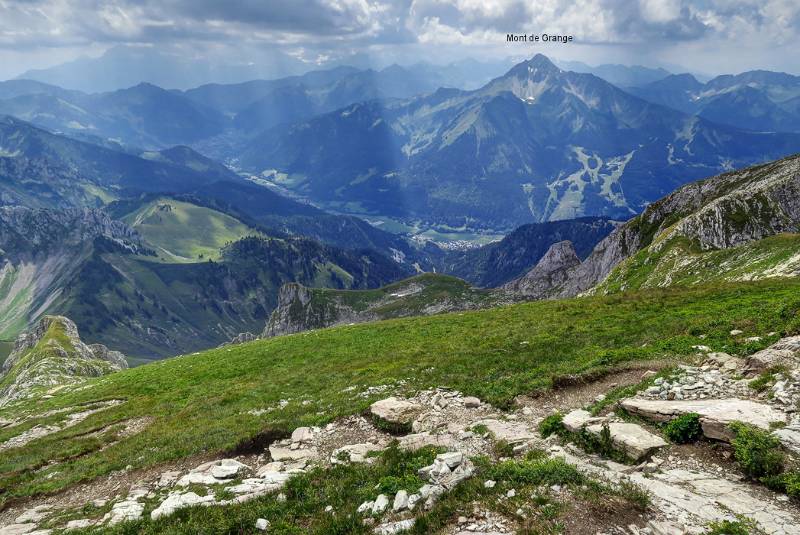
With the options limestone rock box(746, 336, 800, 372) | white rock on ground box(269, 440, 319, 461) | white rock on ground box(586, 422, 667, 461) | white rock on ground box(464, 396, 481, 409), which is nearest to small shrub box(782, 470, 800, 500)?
white rock on ground box(586, 422, 667, 461)

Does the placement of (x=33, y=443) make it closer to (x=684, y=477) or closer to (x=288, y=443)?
(x=288, y=443)

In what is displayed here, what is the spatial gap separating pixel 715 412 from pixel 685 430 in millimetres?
1278

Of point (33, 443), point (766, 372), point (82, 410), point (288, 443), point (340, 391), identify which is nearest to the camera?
point (766, 372)

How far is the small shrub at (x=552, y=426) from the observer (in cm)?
1794

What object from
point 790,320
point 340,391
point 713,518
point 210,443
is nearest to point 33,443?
point 210,443

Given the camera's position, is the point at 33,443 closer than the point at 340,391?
No

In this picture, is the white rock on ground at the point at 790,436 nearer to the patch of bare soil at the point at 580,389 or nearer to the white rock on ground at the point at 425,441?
the patch of bare soil at the point at 580,389

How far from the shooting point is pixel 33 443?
3144 cm

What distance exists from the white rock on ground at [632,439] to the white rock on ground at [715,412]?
3.67ft

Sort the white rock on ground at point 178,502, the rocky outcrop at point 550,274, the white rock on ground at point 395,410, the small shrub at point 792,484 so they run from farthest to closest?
the rocky outcrop at point 550,274 < the white rock on ground at point 395,410 < the white rock on ground at point 178,502 < the small shrub at point 792,484

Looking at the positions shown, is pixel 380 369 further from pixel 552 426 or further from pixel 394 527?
pixel 394 527

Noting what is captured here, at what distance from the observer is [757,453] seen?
1363 centimetres

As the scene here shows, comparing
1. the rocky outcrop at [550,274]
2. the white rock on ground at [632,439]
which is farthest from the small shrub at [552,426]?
the rocky outcrop at [550,274]

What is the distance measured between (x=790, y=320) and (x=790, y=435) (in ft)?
38.6
